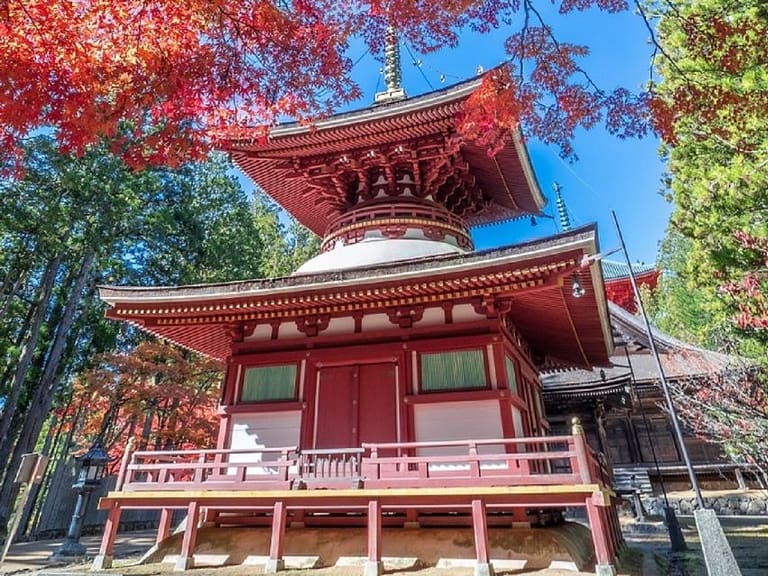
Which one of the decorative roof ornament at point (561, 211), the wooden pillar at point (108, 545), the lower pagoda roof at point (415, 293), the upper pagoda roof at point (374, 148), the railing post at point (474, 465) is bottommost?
the wooden pillar at point (108, 545)

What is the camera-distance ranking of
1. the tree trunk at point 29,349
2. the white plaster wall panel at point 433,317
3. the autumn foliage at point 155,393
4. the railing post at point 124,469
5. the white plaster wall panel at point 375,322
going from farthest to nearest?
the autumn foliage at point 155,393 < the tree trunk at point 29,349 < the white plaster wall panel at point 375,322 < the white plaster wall panel at point 433,317 < the railing post at point 124,469

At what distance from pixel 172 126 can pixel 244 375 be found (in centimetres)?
503

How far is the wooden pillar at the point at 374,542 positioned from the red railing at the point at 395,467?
1.06 feet

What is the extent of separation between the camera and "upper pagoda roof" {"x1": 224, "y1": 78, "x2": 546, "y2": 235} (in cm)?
1061

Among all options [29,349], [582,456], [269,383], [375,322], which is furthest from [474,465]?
[29,349]

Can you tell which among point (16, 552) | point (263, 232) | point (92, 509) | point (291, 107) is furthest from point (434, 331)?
point (263, 232)

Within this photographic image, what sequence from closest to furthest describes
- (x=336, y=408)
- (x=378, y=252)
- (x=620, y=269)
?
(x=336, y=408) → (x=378, y=252) → (x=620, y=269)

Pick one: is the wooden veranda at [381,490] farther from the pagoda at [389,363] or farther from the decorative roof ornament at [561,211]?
the decorative roof ornament at [561,211]

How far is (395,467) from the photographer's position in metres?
7.62

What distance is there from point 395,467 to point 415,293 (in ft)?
9.83

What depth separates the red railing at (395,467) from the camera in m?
6.71

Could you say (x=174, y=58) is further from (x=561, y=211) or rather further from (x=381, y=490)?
(x=561, y=211)

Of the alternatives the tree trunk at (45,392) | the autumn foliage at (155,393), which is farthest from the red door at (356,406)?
the tree trunk at (45,392)

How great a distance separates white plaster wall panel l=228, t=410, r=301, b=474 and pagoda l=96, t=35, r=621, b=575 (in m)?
0.03
